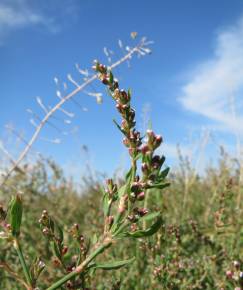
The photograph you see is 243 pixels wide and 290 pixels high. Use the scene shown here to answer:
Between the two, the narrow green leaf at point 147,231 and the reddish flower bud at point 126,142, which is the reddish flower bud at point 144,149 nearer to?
the reddish flower bud at point 126,142

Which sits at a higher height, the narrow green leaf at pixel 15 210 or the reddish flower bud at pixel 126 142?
the reddish flower bud at pixel 126 142

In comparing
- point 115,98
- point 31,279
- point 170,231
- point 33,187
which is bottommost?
point 31,279

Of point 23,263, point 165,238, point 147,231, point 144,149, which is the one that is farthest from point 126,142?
point 165,238

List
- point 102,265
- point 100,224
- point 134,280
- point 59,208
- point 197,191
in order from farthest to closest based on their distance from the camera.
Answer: point 197,191 < point 59,208 < point 100,224 < point 134,280 < point 102,265

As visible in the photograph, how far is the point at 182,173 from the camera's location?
5.41 meters

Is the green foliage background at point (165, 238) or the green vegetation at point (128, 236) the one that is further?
the green foliage background at point (165, 238)

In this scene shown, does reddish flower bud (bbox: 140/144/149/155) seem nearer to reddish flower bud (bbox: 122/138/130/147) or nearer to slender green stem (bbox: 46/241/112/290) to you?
reddish flower bud (bbox: 122/138/130/147)

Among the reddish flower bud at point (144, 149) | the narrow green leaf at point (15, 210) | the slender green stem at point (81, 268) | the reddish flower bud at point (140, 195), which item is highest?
the reddish flower bud at point (144, 149)

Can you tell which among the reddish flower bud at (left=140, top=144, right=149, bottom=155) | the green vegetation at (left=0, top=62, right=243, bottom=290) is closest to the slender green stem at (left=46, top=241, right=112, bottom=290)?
the green vegetation at (left=0, top=62, right=243, bottom=290)

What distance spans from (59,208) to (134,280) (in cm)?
275

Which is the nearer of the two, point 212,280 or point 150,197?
point 212,280

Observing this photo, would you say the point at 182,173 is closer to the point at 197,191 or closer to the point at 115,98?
the point at 197,191

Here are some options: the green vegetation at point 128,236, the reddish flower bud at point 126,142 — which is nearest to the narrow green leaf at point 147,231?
the green vegetation at point 128,236

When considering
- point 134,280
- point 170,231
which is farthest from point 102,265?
point 134,280
